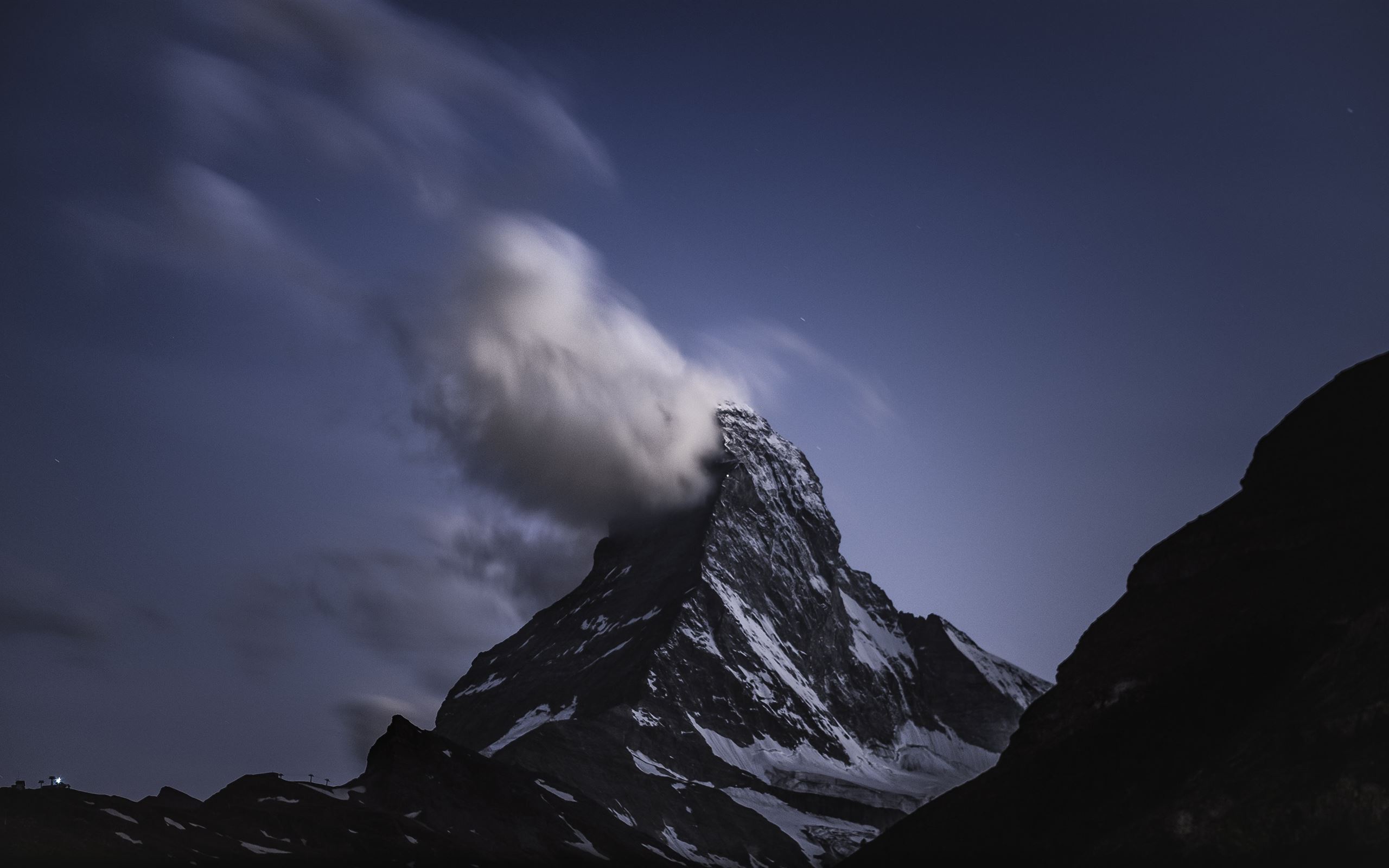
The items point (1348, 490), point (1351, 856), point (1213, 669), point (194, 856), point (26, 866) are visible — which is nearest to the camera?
point (1351, 856)

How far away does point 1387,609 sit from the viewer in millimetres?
152125

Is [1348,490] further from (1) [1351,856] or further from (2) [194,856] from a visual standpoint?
(2) [194,856]

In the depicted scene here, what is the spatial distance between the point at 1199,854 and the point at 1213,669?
3910cm

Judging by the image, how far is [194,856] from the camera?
170875 millimetres

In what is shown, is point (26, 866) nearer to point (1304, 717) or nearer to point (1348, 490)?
point (1304, 717)

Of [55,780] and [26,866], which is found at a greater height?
[55,780]

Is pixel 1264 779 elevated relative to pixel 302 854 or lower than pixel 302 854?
lower

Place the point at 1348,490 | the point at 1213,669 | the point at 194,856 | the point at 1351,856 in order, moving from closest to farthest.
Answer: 1. the point at 1351,856
2. the point at 194,856
3. the point at 1213,669
4. the point at 1348,490

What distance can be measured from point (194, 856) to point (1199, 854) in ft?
392

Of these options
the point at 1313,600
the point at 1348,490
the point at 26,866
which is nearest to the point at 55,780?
the point at 26,866

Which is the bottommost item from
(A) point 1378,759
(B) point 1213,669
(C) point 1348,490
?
(A) point 1378,759

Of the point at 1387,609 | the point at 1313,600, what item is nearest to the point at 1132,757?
the point at 1313,600

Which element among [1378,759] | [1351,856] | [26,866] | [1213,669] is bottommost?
[1351,856]

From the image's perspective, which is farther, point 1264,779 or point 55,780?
point 55,780
